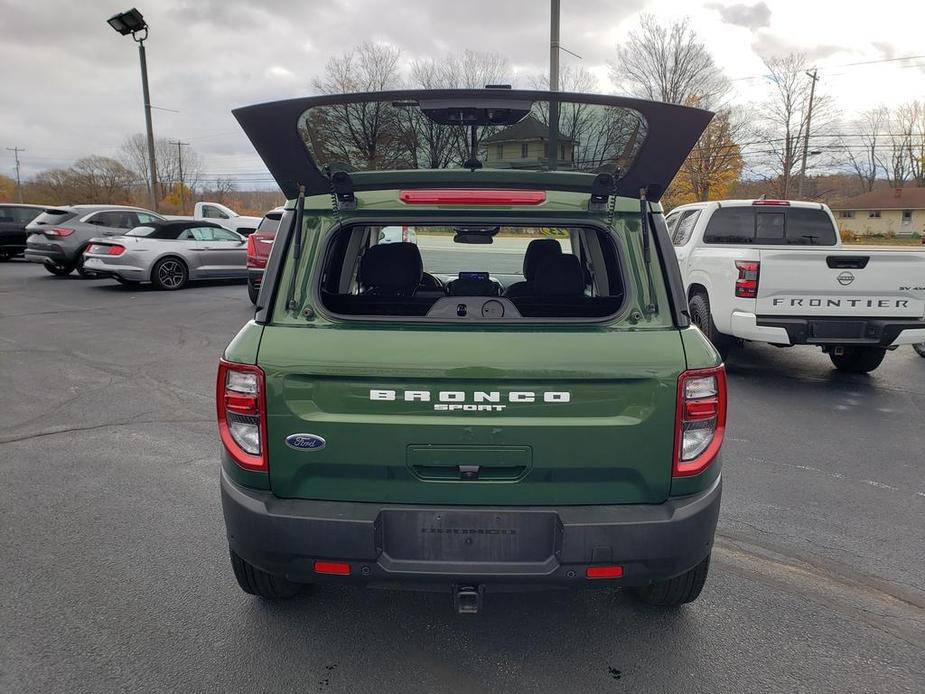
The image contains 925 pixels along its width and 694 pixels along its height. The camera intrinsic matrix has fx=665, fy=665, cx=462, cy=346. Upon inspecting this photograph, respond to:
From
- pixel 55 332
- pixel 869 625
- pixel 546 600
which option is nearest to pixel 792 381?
pixel 869 625

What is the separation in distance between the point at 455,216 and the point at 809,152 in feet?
151

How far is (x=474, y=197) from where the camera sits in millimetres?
2406

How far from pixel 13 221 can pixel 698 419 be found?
78.4ft

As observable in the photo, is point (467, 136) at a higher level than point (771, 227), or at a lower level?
higher

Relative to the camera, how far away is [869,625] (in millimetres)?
2727

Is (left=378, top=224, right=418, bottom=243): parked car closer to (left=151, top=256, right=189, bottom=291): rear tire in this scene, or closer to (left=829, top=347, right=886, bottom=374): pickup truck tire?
(left=829, top=347, right=886, bottom=374): pickup truck tire

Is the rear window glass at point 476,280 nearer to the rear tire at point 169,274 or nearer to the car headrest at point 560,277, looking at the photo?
the car headrest at point 560,277

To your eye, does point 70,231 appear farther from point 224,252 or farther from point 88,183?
point 88,183

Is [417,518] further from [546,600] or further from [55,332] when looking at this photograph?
[55,332]

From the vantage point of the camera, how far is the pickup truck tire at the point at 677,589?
263 cm

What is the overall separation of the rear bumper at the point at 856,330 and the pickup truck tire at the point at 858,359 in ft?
2.19

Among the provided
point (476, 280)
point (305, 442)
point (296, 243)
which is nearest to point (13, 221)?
point (476, 280)

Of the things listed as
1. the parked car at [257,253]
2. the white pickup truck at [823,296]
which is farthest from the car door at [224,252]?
the white pickup truck at [823,296]

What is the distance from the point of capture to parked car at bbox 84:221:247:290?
45.8 ft
